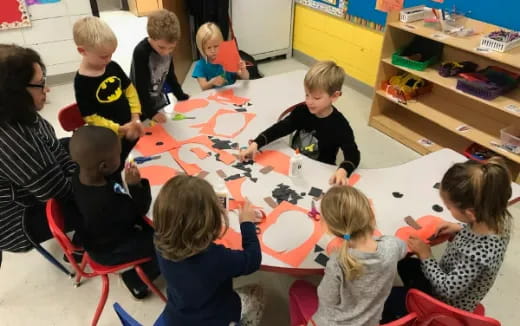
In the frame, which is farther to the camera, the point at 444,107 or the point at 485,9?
the point at 444,107

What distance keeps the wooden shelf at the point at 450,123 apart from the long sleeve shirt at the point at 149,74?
6.54 feet

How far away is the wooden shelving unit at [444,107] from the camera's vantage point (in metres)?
2.98

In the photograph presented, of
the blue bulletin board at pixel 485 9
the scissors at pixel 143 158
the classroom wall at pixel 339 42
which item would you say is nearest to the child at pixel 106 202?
the scissors at pixel 143 158

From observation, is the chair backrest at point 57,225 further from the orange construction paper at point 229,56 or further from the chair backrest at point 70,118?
the orange construction paper at point 229,56

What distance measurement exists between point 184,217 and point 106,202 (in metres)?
0.53

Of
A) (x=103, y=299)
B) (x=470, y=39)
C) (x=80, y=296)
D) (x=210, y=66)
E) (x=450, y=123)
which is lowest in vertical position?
(x=80, y=296)

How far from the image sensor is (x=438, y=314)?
1300 mm

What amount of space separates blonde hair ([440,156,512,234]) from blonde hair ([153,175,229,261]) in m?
0.87

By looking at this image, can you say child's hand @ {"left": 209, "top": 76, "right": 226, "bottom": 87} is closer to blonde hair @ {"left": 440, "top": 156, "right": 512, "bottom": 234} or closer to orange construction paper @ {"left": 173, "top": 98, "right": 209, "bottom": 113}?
orange construction paper @ {"left": 173, "top": 98, "right": 209, "bottom": 113}

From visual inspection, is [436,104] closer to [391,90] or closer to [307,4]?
[391,90]

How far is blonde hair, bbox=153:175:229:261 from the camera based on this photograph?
4.22ft

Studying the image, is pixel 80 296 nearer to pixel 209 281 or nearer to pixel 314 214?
pixel 209 281

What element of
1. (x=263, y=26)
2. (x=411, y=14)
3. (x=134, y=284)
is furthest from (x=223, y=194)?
(x=263, y=26)

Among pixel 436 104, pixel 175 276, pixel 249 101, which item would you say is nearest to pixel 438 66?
pixel 436 104
